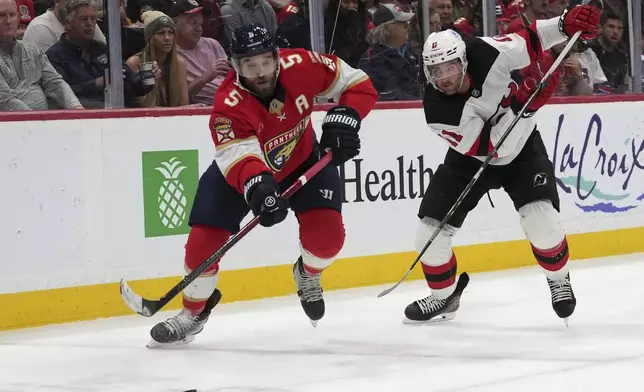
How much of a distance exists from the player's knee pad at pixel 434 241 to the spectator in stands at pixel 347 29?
1734 mm

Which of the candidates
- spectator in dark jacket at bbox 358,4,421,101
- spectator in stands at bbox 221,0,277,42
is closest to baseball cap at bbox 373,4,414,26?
spectator in dark jacket at bbox 358,4,421,101

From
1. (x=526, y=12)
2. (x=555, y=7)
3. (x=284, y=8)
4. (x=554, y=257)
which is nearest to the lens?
(x=554, y=257)

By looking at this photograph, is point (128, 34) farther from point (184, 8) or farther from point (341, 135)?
point (341, 135)

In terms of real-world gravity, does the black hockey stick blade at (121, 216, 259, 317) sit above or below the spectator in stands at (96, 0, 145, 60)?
below

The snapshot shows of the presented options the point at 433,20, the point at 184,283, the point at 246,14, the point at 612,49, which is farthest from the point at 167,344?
the point at 612,49

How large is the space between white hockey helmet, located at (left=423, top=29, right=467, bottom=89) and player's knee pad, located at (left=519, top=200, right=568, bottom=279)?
592mm

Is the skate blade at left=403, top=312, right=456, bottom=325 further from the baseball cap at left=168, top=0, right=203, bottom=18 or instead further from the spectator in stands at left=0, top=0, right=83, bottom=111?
the baseball cap at left=168, top=0, right=203, bottom=18

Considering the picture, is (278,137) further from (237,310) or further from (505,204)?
(505,204)

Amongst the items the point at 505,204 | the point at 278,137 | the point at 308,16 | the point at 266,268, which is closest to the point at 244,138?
the point at 278,137

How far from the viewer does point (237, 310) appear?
543cm

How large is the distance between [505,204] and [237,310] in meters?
1.95

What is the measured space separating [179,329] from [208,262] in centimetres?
43

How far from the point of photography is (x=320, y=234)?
441cm

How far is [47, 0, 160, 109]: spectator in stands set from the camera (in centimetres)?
532
